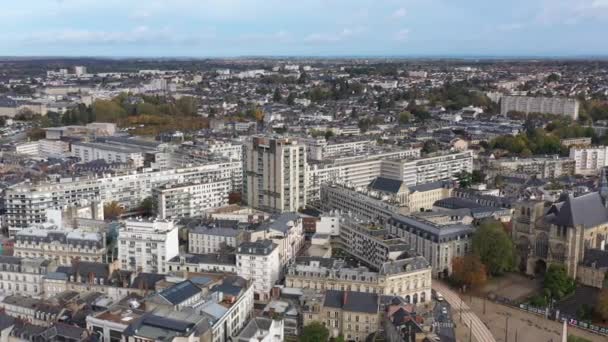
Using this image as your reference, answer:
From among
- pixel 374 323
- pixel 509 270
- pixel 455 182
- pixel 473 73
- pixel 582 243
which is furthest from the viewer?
pixel 473 73

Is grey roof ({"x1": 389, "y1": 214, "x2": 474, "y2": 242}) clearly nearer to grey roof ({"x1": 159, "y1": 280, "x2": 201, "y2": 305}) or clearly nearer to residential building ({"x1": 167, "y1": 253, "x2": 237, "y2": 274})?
residential building ({"x1": 167, "y1": 253, "x2": 237, "y2": 274})

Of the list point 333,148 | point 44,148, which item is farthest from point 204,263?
point 44,148

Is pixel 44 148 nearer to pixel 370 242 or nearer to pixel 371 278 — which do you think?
pixel 370 242

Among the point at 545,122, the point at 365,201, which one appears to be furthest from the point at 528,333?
the point at 545,122

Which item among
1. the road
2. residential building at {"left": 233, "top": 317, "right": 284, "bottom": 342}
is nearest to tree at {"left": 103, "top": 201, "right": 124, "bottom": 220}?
A: residential building at {"left": 233, "top": 317, "right": 284, "bottom": 342}

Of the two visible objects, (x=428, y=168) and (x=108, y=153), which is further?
(x=108, y=153)

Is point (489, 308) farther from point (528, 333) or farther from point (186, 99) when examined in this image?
point (186, 99)

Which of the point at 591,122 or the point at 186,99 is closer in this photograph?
the point at 591,122
